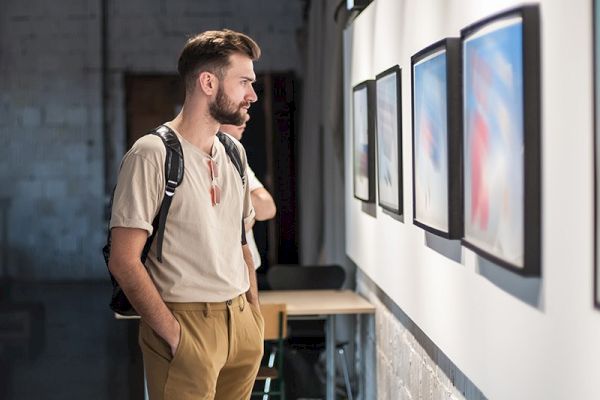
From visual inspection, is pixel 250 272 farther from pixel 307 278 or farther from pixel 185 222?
pixel 307 278

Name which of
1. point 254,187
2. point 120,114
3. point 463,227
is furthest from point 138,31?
point 463,227

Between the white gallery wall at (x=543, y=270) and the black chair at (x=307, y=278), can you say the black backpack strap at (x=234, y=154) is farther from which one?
the black chair at (x=307, y=278)

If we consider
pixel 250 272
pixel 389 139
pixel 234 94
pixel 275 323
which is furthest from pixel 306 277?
pixel 234 94

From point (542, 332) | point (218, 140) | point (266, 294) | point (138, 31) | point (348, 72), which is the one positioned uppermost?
point (138, 31)

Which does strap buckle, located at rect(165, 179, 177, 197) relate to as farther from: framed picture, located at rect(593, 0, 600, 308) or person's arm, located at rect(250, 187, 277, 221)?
person's arm, located at rect(250, 187, 277, 221)

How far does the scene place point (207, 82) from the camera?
3193 millimetres

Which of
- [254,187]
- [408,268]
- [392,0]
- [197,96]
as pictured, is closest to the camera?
[197,96]

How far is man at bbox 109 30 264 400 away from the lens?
9.84ft

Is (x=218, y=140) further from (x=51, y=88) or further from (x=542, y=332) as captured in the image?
(x=51, y=88)

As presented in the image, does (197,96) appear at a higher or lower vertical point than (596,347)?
higher

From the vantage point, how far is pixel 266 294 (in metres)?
6.23

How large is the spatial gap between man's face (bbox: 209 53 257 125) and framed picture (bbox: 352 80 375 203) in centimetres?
191

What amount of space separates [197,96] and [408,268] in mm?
1282

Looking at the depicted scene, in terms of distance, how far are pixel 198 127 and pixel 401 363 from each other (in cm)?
182
